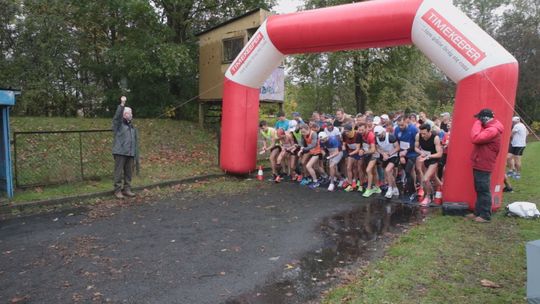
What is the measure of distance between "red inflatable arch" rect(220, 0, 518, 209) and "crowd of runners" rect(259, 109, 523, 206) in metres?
0.82

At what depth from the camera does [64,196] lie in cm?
839

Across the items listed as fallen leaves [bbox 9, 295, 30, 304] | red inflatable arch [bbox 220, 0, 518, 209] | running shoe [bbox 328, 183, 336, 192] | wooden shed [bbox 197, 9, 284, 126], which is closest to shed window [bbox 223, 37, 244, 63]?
wooden shed [bbox 197, 9, 284, 126]

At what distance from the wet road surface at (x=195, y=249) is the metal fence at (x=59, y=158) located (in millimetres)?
2348

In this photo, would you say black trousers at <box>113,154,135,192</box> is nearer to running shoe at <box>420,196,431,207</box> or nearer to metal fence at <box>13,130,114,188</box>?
metal fence at <box>13,130,114,188</box>

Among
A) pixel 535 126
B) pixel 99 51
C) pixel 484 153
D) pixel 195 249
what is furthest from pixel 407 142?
pixel 535 126

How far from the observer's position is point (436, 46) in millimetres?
7664

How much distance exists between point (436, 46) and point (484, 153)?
7.52 ft

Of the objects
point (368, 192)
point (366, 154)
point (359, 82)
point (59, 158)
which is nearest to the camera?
point (368, 192)

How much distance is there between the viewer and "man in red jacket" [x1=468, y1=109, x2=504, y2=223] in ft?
21.7

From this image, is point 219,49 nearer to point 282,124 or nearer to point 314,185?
point 282,124

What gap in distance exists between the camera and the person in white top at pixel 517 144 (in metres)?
11.0

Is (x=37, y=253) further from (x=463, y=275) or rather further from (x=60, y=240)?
(x=463, y=275)

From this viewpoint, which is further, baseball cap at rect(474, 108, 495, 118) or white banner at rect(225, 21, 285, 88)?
white banner at rect(225, 21, 285, 88)

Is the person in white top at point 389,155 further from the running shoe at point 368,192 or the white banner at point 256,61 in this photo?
the white banner at point 256,61
